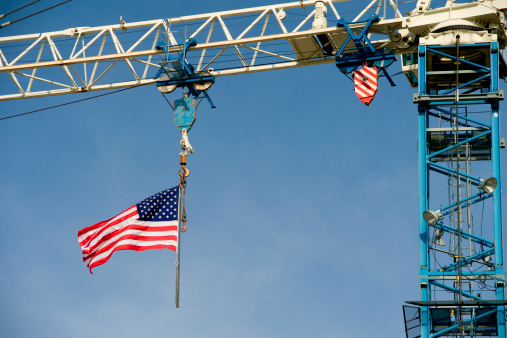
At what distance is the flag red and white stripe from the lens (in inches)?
2153

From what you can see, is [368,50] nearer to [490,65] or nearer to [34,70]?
[490,65]

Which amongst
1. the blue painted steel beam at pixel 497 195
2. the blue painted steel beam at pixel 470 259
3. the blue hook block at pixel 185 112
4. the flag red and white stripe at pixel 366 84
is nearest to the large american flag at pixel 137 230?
the blue hook block at pixel 185 112

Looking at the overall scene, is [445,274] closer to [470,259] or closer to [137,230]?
[470,259]

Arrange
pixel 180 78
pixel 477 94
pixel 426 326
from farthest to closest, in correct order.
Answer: pixel 180 78 → pixel 477 94 → pixel 426 326

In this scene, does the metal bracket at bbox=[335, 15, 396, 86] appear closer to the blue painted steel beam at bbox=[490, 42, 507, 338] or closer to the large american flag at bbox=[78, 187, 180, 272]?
the blue painted steel beam at bbox=[490, 42, 507, 338]

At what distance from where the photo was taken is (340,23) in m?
55.2

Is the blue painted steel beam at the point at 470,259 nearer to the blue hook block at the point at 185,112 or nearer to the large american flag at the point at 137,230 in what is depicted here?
the large american flag at the point at 137,230

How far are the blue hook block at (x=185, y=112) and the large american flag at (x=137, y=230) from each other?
415cm

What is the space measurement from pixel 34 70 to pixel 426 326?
21.8 metres

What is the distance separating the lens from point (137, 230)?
169ft

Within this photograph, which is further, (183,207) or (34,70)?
(34,70)

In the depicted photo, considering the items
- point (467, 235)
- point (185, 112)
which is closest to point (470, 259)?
point (467, 235)

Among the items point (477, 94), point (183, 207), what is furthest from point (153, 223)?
point (477, 94)

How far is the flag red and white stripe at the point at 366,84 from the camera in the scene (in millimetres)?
54688
